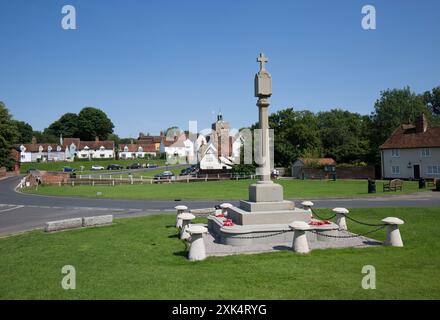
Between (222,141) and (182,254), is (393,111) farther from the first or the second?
(182,254)

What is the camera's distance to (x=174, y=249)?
11117 mm

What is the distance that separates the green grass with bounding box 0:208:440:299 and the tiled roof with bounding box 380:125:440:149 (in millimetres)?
44913

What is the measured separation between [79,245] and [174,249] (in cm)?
340

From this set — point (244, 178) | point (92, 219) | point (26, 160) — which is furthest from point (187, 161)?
point (92, 219)

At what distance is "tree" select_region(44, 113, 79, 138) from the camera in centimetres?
12888

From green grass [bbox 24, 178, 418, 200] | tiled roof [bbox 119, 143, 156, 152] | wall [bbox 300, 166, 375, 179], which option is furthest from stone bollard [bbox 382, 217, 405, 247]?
tiled roof [bbox 119, 143, 156, 152]

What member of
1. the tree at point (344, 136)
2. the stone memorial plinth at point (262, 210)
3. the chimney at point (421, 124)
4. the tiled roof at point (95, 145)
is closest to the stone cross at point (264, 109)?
the stone memorial plinth at point (262, 210)

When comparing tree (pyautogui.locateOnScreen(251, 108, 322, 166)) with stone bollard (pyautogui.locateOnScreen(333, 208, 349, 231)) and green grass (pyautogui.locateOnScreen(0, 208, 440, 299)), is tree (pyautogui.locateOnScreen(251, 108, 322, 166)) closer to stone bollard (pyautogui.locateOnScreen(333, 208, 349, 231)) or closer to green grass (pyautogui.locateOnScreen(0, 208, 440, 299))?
stone bollard (pyautogui.locateOnScreen(333, 208, 349, 231))

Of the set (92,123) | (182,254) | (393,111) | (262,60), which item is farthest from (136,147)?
(182,254)

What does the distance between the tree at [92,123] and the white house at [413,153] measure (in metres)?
103

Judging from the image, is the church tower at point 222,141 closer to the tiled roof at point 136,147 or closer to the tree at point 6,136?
the tree at point 6,136

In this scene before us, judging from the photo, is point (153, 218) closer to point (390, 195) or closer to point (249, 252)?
point (249, 252)

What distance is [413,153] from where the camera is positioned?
52.7 metres

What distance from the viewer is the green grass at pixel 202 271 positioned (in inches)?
275
